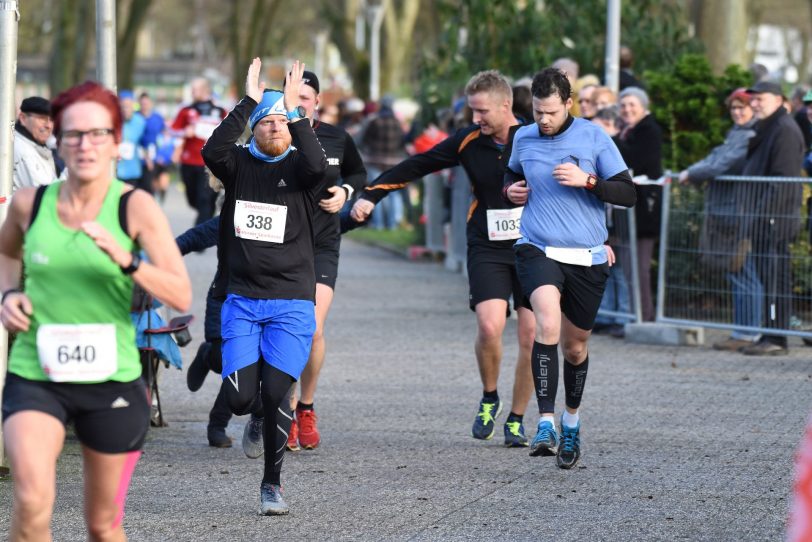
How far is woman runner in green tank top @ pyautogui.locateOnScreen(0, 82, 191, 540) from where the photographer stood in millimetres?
5000

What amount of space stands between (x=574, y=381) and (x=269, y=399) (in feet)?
Result: 6.26

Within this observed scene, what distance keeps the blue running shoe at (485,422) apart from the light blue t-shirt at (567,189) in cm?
120

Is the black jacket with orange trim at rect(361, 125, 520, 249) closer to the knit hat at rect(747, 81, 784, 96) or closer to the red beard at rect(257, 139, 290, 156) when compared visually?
the red beard at rect(257, 139, 290, 156)

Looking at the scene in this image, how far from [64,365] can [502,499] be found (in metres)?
2.85

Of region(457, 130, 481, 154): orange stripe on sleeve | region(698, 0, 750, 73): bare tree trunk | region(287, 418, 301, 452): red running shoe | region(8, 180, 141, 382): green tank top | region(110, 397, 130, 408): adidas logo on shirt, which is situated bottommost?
region(287, 418, 301, 452): red running shoe

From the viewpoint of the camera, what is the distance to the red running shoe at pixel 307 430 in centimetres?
866

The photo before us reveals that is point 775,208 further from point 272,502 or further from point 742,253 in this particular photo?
point 272,502

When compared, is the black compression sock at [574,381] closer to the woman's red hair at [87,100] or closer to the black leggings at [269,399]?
the black leggings at [269,399]

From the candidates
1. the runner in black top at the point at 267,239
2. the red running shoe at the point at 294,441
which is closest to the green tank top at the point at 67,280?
the runner in black top at the point at 267,239

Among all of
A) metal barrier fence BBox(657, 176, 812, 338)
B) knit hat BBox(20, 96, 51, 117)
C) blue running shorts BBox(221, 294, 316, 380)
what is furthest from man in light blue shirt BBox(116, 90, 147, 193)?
blue running shorts BBox(221, 294, 316, 380)

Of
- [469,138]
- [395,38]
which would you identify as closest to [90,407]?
[469,138]

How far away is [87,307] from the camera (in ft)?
16.6

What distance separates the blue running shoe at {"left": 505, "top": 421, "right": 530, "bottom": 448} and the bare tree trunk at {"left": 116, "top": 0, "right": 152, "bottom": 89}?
26.3 meters

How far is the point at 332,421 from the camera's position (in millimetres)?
9555
